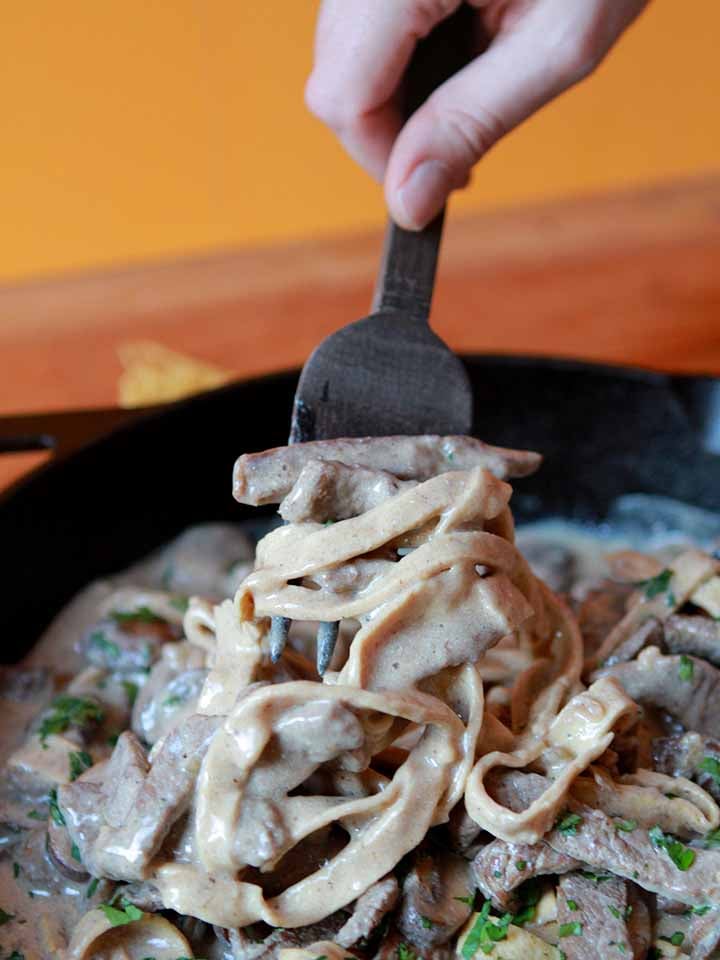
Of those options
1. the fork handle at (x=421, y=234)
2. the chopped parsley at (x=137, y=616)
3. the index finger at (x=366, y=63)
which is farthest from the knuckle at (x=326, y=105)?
the chopped parsley at (x=137, y=616)

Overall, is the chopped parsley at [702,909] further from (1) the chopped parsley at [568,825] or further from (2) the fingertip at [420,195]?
(2) the fingertip at [420,195]

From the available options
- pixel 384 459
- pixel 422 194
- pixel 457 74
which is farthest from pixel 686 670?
pixel 457 74

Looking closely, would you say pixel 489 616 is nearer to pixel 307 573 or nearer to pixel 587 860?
pixel 307 573

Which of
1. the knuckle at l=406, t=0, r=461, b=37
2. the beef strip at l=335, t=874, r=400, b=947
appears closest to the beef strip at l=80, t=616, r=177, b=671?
the beef strip at l=335, t=874, r=400, b=947

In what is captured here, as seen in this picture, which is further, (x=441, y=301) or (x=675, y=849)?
(x=441, y=301)

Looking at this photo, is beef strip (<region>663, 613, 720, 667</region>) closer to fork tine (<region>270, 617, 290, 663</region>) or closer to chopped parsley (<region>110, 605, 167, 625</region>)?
fork tine (<region>270, 617, 290, 663</region>)

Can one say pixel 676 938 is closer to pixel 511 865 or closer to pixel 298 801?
pixel 511 865

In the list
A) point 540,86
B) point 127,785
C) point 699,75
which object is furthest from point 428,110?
point 699,75
